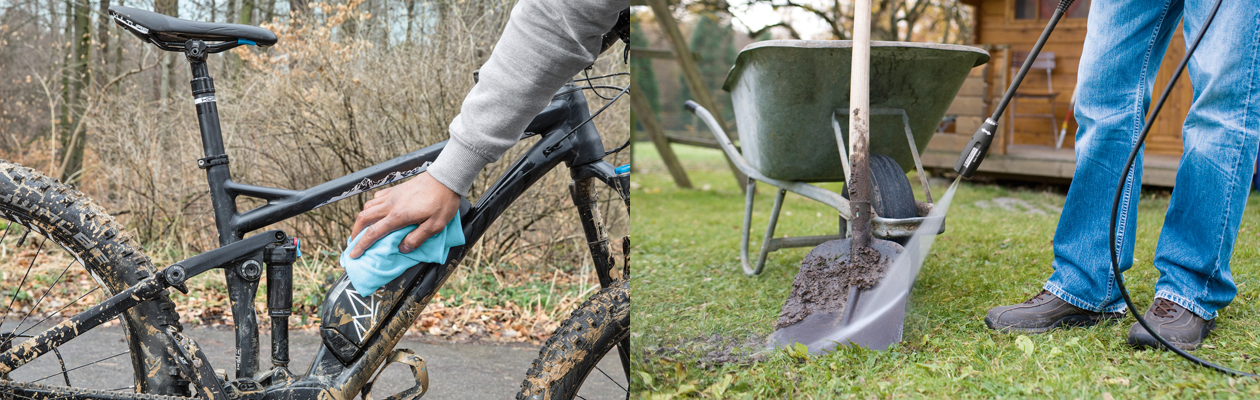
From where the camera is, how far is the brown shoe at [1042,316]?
152 centimetres

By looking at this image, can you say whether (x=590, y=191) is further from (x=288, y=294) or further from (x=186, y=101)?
(x=186, y=101)

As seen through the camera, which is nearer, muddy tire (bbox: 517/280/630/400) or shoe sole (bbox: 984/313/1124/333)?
muddy tire (bbox: 517/280/630/400)

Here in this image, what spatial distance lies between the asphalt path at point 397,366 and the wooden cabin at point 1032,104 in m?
3.16

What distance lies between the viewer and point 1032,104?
7305 mm

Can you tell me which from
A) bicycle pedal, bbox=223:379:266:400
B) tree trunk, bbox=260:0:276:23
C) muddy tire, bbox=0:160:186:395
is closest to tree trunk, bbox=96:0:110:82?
tree trunk, bbox=260:0:276:23

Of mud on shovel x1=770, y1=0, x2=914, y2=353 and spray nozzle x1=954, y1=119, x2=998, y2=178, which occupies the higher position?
spray nozzle x1=954, y1=119, x2=998, y2=178

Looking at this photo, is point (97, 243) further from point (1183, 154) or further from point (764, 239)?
point (1183, 154)

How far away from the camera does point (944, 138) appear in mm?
4703

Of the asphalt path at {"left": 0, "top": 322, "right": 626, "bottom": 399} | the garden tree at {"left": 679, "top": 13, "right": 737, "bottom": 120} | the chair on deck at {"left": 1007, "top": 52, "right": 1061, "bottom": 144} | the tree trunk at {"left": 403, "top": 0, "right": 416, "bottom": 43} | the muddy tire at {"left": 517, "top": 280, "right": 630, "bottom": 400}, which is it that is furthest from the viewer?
the chair on deck at {"left": 1007, "top": 52, "right": 1061, "bottom": 144}

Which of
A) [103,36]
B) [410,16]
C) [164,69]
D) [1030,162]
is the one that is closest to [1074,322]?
[410,16]

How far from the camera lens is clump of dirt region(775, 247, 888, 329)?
1.52 m

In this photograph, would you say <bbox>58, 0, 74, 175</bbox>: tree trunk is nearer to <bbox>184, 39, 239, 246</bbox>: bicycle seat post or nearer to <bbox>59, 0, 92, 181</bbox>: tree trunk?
<bbox>59, 0, 92, 181</bbox>: tree trunk

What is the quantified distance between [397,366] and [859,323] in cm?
149

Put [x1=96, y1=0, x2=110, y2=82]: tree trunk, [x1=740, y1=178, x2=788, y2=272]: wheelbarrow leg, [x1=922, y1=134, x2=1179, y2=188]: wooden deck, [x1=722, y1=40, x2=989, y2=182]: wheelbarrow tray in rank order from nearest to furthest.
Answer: [x1=722, y1=40, x2=989, y2=182]: wheelbarrow tray, [x1=740, y1=178, x2=788, y2=272]: wheelbarrow leg, [x1=96, y1=0, x2=110, y2=82]: tree trunk, [x1=922, y1=134, x2=1179, y2=188]: wooden deck
